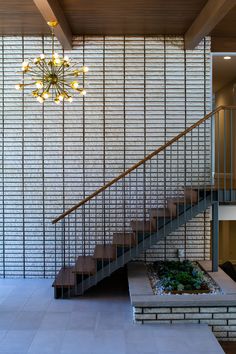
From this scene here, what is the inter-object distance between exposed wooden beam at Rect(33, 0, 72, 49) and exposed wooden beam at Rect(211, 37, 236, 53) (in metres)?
2.47

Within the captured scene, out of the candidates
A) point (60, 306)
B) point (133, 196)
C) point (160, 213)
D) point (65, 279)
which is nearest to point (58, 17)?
point (133, 196)

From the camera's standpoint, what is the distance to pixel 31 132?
720 centimetres

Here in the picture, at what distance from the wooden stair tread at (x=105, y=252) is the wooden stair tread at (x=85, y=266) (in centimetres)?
11

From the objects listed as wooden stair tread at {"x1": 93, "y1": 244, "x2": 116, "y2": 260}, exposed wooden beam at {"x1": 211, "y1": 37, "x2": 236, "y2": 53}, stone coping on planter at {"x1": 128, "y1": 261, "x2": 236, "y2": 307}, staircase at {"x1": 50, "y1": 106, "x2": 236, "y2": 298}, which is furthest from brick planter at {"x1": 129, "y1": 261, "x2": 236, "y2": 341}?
exposed wooden beam at {"x1": 211, "y1": 37, "x2": 236, "y2": 53}

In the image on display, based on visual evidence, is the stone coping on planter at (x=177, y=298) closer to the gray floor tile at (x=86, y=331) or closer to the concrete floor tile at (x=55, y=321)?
the gray floor tile at (x=86, y=331)

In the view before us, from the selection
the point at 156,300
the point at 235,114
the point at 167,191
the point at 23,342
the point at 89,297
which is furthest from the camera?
the point at 235,114

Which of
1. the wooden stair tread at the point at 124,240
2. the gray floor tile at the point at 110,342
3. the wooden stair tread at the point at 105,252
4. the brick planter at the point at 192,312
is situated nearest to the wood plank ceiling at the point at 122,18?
the wooden stair tread at the point at 124,240

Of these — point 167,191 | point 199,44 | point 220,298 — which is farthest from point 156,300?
point 199,44

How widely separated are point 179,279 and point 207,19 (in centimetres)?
355

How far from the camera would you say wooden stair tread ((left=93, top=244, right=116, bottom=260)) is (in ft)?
19.9

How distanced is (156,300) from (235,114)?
5871 mm

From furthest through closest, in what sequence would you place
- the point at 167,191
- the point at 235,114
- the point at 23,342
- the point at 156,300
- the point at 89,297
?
the point at 235,114 < the point at 167,191 < the point at 89,297 < the point at 156,300 < the point at 23,342

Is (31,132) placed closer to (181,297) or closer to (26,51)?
(26,51)

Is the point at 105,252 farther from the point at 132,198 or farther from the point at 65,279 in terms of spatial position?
the point at 132,198
